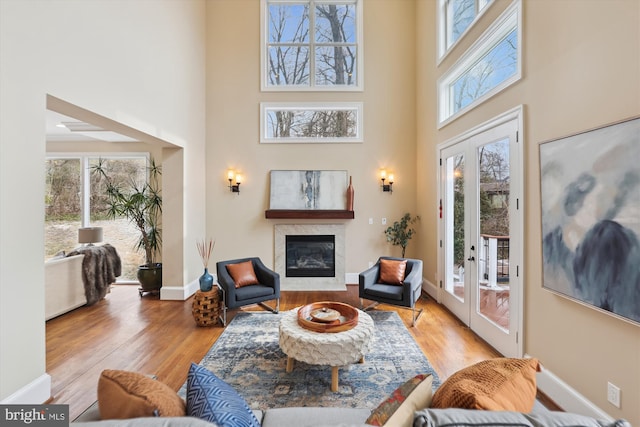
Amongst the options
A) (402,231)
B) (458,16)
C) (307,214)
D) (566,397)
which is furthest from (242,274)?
(458,16)

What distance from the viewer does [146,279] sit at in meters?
4.68

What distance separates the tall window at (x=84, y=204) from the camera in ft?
18.1

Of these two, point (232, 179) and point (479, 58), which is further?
point (232, 179)

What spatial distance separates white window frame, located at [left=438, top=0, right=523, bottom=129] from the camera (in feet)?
8.70

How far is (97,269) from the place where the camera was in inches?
169

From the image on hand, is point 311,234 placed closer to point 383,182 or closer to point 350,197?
point 350,197

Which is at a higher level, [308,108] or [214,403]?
[308,108]

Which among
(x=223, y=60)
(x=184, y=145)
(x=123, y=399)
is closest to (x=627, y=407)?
(x=123, y=399)

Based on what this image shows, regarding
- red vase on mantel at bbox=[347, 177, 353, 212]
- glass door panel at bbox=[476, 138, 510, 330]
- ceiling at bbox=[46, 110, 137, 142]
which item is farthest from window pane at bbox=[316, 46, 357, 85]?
ceiling at bbox=[46, 110, 137, 142]

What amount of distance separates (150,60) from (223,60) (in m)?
1.90

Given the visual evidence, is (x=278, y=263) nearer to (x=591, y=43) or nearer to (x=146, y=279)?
(x=146, y=279)

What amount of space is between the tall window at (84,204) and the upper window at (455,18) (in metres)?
5.69

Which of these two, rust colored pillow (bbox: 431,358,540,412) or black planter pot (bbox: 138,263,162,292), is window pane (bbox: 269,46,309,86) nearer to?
black planter pot (bbox: 138,263,162,292)

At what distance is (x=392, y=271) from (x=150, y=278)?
3891mm
